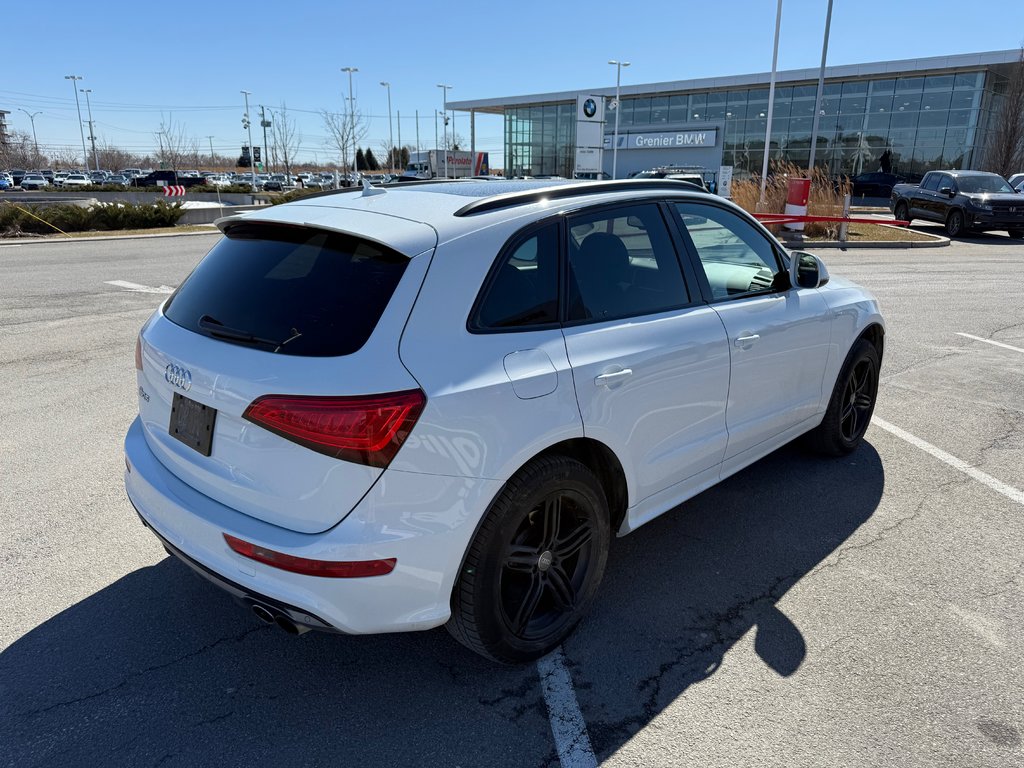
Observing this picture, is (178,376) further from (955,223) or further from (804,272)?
(955,223)

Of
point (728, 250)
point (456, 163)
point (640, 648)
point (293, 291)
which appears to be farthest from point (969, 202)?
point (456, 163)

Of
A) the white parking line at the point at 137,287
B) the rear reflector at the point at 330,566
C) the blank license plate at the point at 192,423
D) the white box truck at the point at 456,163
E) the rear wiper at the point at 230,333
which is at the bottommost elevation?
the white parking line at the point at 137,287

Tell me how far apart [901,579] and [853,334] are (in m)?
1.68

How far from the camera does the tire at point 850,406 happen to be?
464 cm

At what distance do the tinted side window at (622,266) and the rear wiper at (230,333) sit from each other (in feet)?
3.67

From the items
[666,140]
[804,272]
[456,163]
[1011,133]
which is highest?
[1011,133]

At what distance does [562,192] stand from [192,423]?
173cm

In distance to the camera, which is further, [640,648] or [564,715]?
[640,648]

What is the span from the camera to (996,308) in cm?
1031

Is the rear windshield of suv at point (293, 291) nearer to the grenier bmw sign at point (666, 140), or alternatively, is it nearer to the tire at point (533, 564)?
the tire at point (533, 564)

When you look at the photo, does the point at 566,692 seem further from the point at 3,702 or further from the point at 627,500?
the point at 3,702

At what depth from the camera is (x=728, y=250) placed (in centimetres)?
401

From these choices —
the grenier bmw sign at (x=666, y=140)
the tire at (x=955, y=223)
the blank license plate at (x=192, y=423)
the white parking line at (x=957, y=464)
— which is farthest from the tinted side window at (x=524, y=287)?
the grenier bmw sign at (x=666, y=140)

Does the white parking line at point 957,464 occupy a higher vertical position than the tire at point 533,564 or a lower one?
lower
